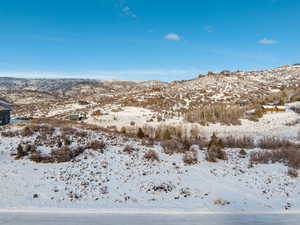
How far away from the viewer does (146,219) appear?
7.73 m

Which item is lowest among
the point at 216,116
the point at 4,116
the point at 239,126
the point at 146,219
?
the point at 146,219

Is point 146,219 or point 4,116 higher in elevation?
point 4,116

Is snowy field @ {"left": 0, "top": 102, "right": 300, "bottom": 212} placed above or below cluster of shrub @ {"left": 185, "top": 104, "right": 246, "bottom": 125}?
below

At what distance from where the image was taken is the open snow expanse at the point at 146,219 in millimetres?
7496

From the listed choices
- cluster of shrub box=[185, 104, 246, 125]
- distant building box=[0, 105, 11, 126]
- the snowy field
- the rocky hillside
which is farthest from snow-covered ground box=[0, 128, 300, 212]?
the rocky hillside

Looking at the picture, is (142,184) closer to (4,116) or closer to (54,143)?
(54,143)

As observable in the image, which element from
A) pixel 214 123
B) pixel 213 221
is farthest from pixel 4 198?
pixel 214 123

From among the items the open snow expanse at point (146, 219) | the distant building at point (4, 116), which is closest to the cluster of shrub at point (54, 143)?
the open snow expanse at point (146, 219)

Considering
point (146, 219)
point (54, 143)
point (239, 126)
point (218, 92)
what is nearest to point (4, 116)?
point (54, 143)

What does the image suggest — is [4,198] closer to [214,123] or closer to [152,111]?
[214,123]

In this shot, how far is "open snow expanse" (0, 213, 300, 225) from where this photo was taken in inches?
295

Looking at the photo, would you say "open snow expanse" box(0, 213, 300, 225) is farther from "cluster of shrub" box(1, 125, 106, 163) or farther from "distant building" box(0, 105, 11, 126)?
"distant building" box(0, 105, 11, 126)

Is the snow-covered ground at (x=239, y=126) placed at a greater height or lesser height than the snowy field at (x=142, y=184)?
greater

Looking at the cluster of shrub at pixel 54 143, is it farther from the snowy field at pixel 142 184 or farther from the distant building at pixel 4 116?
the distant building at pixel 4 116
